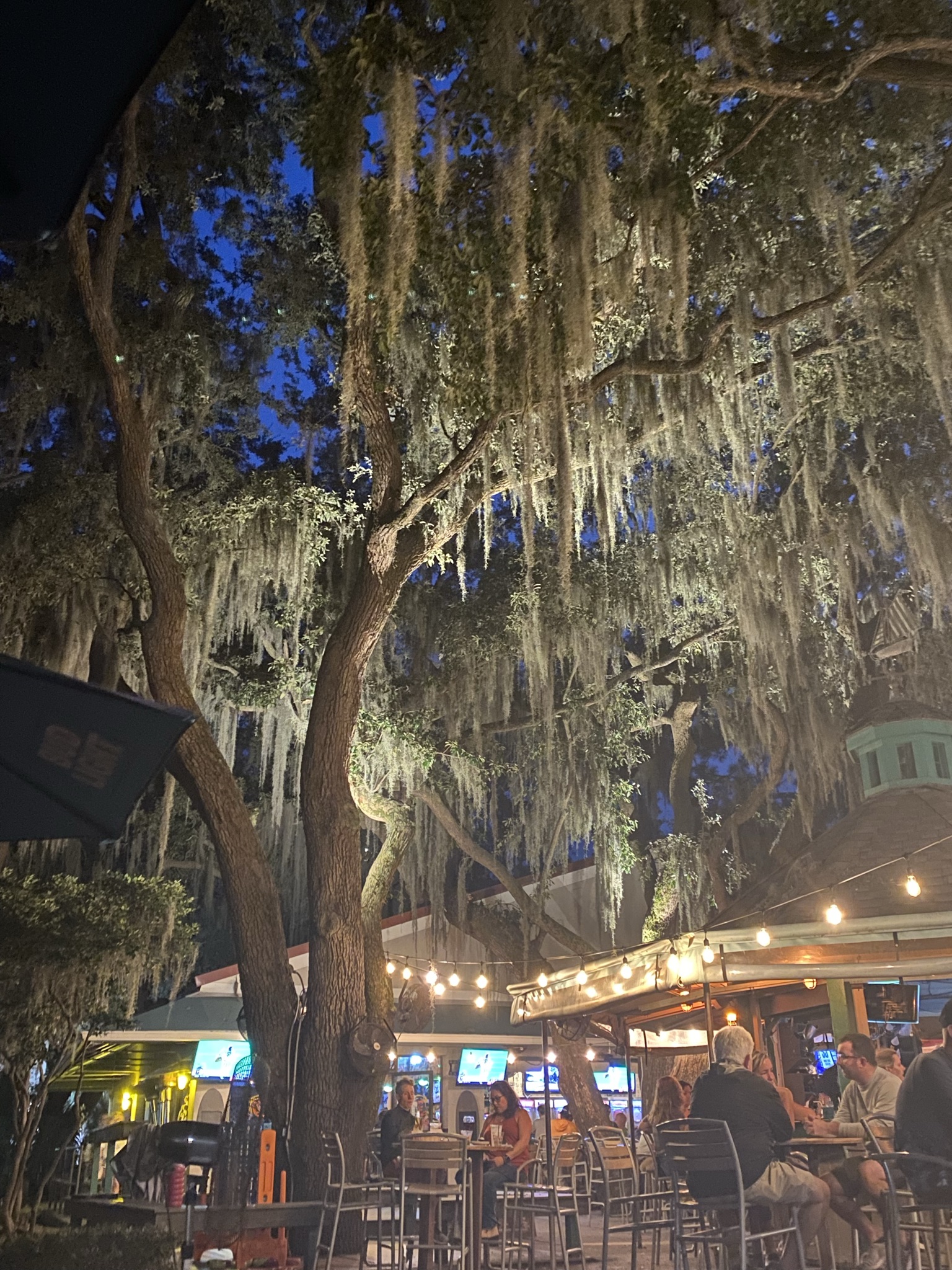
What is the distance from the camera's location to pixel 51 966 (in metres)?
8.76

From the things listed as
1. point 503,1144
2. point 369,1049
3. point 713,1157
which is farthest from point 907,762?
point 713,1157

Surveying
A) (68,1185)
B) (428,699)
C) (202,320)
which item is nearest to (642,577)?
(428,699)

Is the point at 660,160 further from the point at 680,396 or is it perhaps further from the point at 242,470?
the point at 242,470

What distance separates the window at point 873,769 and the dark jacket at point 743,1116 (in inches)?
224

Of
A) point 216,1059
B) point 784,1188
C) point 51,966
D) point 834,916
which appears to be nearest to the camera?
point 784,1188

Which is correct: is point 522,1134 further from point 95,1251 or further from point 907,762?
point 907,762

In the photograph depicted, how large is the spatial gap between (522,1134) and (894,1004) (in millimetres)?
3085

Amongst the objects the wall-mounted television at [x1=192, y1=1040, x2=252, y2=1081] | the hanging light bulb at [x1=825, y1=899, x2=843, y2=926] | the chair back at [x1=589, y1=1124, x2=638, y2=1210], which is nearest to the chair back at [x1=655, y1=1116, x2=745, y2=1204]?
the chair back at [x1=589, y1=1124, x2=638, y2=1210]

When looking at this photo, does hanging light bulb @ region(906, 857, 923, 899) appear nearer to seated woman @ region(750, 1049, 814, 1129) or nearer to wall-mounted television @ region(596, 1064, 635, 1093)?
seated woman @ region(750, 1049, 814, 1129)

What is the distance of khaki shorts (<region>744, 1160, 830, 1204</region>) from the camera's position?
15.1ft

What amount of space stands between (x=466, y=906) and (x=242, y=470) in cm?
832

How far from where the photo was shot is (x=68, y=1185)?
441 inches

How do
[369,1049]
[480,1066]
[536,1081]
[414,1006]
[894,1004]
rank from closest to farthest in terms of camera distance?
1. [369,1049]
2. [894,1004]
3. [414,1006]
4. [480,1066]
5. [536,1081]

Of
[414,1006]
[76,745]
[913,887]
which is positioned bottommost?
[414,1006]
